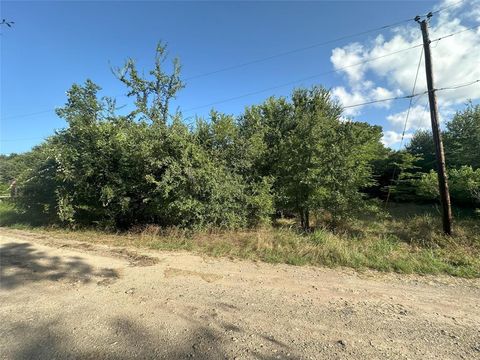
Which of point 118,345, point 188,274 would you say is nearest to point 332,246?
point 188,274

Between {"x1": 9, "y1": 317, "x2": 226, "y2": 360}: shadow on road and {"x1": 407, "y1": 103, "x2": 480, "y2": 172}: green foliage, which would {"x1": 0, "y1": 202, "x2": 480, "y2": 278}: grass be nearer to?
{"x1": 9, "y1": 317, "x2": 226, "y2": 360}: shadow on road

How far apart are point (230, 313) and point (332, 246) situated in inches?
159

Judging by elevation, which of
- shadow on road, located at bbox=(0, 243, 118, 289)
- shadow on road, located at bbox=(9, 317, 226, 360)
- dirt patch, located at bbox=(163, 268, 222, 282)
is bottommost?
shadow on road, located at bbox=(9, 317, 226, 360)

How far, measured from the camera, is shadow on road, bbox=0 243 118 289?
5.84 meters

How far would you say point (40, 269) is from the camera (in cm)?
656

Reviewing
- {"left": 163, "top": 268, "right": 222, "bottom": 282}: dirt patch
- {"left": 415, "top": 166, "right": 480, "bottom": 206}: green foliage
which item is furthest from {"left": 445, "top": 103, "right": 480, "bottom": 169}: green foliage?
{"left": 163, "top": 268, "right": 222, "bottom": 282}: dirt patch

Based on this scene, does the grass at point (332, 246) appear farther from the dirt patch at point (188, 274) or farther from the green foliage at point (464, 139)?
the green foliage at point (464, 139)

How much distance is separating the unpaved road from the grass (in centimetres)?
52

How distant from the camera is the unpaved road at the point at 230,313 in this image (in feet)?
10.8

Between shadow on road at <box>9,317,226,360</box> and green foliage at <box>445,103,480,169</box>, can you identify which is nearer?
shadow on road at <box>9,317,226,360</box>

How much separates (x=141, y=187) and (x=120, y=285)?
6.58 metres

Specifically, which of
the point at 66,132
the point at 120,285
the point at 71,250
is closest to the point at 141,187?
the point at 71,250

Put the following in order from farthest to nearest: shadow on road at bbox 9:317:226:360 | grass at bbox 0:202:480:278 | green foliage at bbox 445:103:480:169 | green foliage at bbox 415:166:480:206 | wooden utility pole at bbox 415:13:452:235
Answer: green foliage at bbox 445:103:480:169
green foliage at bbox 415:166:480:206
wooden utility pole at bbox 415:13:452:235
grass at bbox 0:202:480:278
shadow on road at bbox 9:317:226:360

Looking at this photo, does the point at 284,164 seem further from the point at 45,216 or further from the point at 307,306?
the point at 45,216
